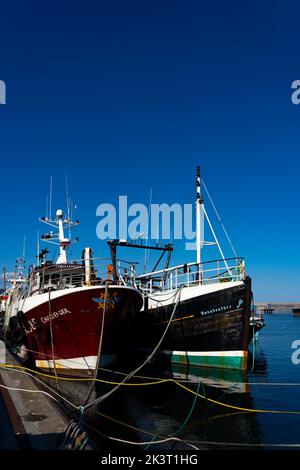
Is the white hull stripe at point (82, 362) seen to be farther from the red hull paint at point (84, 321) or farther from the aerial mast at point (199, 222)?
the aerial mast at point (199, 222)

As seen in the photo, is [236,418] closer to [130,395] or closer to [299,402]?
[299,402]

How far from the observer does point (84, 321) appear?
16.5m

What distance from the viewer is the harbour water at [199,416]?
10.4 m

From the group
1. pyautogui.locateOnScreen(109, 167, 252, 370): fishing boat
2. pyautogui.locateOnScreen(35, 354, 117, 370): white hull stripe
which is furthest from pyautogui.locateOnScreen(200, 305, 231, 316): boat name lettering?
pyautogui.locateOnScreen(35, 354, 117, 370): white hull stripe

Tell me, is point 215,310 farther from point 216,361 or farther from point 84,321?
point 84,321

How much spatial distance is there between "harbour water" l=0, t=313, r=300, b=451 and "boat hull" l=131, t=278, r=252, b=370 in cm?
91

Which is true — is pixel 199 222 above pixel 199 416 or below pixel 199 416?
above

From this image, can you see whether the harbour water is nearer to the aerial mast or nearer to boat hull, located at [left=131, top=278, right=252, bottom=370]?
boat hull, located at [left=131, top=278, right=252, bottom=370]

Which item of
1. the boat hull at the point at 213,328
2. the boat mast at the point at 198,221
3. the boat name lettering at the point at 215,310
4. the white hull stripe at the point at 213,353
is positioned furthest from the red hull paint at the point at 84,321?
the boat mast at the point at 198,221

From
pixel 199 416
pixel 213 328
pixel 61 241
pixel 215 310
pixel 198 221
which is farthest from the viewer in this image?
pixel 61 241

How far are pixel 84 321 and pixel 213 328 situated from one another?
7286mm

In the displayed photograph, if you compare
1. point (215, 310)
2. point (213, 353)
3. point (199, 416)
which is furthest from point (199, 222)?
point (199, 416)

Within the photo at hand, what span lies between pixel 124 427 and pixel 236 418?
365cm
